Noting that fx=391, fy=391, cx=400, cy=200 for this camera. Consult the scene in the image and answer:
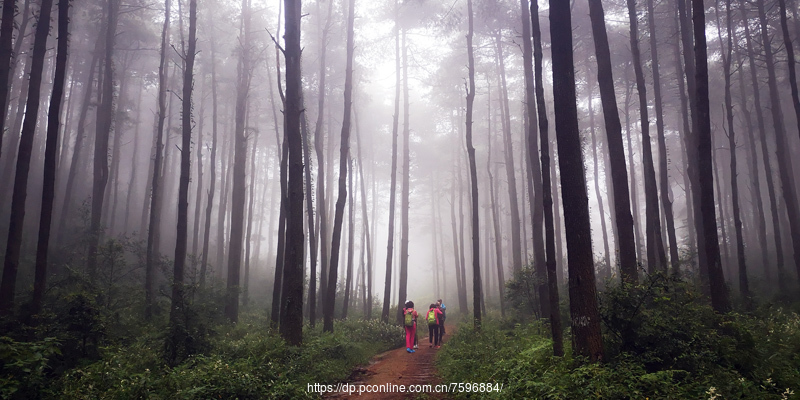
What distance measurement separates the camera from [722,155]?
31703mm

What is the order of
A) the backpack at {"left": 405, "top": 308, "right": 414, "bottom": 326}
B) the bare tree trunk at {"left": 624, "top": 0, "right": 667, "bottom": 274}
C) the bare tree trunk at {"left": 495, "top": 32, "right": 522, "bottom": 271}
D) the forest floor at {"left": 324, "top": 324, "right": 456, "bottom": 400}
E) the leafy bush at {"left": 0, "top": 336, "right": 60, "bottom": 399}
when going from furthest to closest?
the bare tree trunk at {"left": 495, "top": 32, "right": 522, "bottom": 271}
the backpack at {"left": 405, "top": 308, "right": 414, "bottom": 326}
the bare tree trunk at {"left": 624, "top": 0, "right": 667, "bottom": 274}
the forest floor at {"left": 324, "top": 324, "right": 456, "bottom": 400}
the leafy bush at {"left": 0, "top": 336, "right": 60, "bottom": 399}

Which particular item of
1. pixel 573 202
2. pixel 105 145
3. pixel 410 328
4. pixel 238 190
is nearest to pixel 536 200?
pixel 410 328

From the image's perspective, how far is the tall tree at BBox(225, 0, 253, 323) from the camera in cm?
1645

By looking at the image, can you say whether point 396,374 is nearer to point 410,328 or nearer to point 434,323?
point 410,328

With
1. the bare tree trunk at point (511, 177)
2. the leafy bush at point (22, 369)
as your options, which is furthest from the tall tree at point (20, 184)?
the bare tree trunk at point (511, 177)

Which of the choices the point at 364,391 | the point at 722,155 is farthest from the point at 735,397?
the point at 722,155

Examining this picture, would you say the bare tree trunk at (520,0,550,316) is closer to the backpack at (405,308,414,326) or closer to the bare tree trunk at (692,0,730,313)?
the backpack at (405,308,414,326)

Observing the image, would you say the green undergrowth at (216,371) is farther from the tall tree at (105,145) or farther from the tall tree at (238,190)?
the tall tree at (105,145)

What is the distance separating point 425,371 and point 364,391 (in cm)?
259

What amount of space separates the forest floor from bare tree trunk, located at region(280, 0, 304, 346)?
189 cm

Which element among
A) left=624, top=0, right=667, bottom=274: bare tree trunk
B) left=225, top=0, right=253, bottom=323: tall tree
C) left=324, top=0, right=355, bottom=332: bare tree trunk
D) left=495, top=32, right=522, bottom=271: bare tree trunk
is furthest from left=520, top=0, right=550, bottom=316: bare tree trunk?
left=225, top=0, right=253, bottom=323: tall tree

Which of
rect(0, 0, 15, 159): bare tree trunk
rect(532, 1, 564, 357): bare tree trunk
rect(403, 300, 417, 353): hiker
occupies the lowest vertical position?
rect(403, 300, 417, 353): hiker

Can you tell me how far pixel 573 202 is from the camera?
6648 millimetres

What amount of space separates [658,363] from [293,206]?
8112 mm
